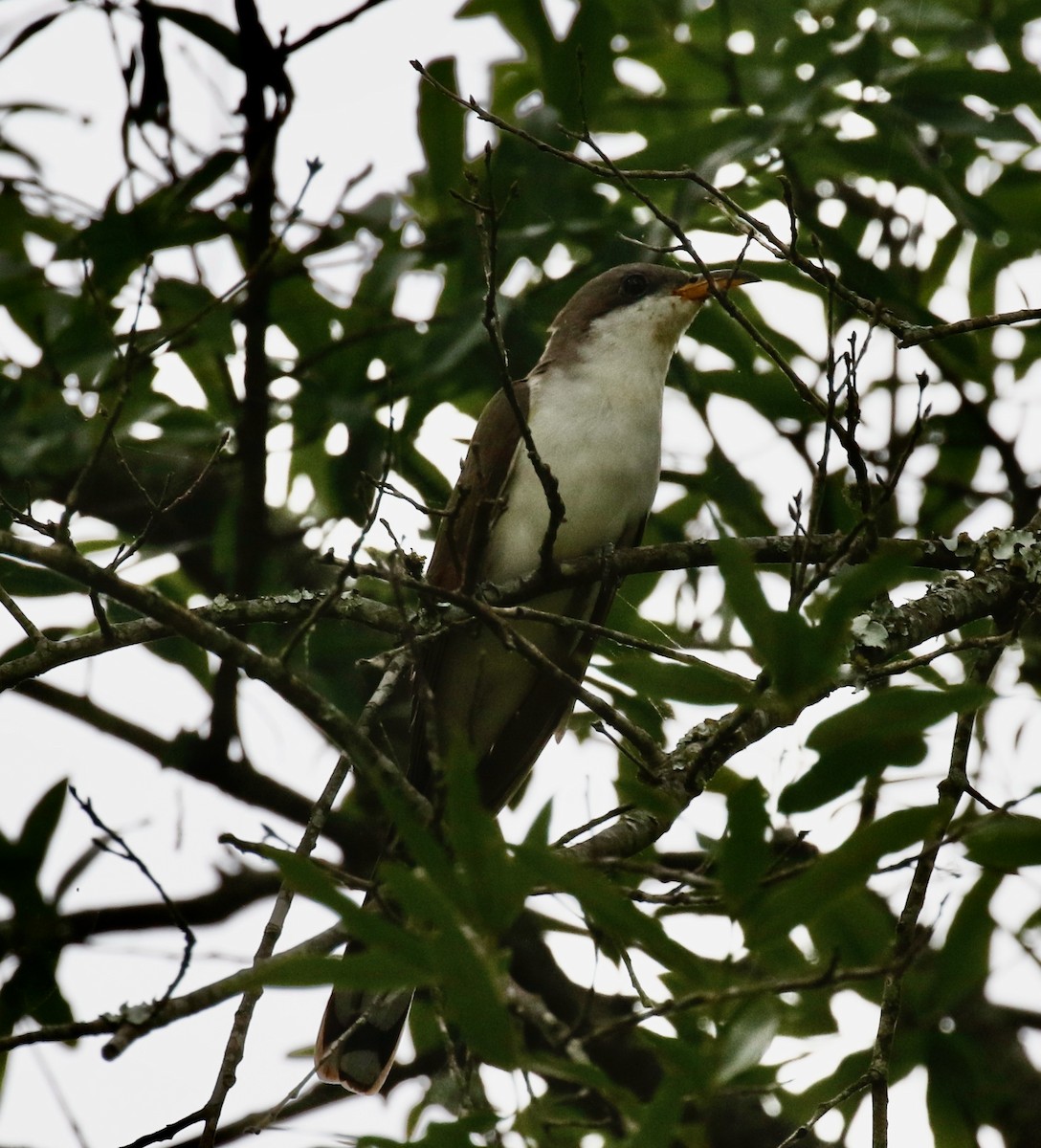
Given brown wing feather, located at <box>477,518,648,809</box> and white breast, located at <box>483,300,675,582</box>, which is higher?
white breast, located at <box>483,300,675,582</box>

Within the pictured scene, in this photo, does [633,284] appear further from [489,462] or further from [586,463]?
[489,462]

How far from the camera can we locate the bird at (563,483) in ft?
14.6

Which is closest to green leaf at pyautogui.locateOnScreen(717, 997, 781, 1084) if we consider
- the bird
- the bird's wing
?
the bird

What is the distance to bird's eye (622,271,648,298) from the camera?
502cm

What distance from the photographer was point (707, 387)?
454cm

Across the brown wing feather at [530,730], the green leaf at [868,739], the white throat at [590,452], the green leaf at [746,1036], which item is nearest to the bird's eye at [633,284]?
the white throat at [590,452]

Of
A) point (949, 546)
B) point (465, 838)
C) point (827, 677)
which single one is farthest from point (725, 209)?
point (465, 838)

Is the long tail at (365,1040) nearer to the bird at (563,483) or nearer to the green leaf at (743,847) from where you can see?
the bird at (563,483)

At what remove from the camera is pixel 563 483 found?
4473mm

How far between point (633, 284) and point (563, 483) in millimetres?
966

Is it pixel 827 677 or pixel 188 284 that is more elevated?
pixel 188 284

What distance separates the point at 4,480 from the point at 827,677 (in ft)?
10.8

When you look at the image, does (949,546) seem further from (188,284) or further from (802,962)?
(188,284)

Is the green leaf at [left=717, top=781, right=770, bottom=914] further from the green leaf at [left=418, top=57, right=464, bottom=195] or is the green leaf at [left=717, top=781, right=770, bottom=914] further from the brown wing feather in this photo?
the green leaf at [left=418, top=57, right=464, bottom=195]
